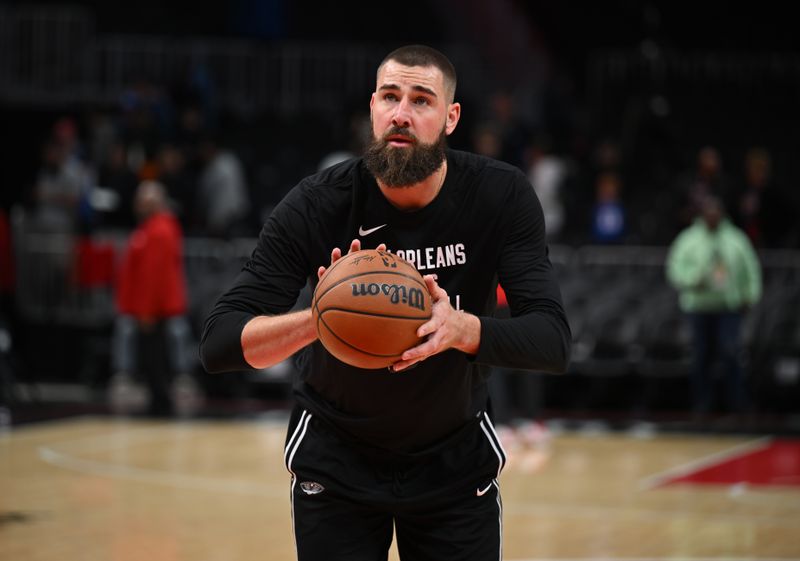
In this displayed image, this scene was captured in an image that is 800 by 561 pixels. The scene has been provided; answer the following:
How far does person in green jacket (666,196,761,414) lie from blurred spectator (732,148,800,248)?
53.0 inches

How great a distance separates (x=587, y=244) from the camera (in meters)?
16.0

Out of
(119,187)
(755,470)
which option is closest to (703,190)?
(755,470)

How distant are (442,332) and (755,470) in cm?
825

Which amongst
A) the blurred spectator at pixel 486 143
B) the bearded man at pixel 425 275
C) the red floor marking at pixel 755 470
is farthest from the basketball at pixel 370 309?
the blurred spectator at pixel 486 143

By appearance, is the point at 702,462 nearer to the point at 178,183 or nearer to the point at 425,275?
the point at 425,275

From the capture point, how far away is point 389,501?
4203 millimetres

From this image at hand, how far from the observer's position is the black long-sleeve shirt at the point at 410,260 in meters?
4.23

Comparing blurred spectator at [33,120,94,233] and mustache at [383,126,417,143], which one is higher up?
mustache at [383,126,417,143]

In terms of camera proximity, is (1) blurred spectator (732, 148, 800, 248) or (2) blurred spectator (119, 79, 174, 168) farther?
(2) blurred spectator (119, 79, 174, 168)

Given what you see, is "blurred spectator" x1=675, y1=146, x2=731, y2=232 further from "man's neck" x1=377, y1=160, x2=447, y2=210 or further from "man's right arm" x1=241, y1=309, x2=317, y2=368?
"man's right arm" x1=241, y1=309, x2=317, y2=368

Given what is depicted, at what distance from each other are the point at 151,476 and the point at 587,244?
683 cm

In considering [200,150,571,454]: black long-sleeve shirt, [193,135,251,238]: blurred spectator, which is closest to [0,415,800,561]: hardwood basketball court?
[200,150,571,454]: black long-sleeve shirt

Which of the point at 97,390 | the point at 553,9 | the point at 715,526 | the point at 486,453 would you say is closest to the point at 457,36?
the point at 553,9

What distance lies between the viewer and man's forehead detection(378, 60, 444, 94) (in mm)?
4172
